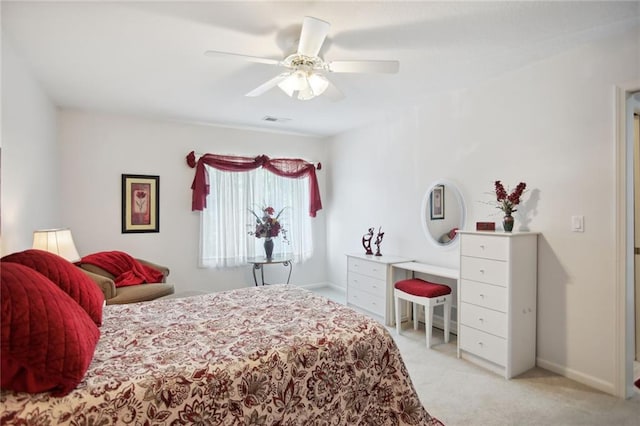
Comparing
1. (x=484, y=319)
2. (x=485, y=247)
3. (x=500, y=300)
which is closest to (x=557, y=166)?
(x=485, y=247)

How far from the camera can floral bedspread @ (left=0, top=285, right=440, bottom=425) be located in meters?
1.21

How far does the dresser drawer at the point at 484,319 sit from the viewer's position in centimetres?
271

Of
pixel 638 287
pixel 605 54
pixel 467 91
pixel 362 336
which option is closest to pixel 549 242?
pixel 638 287

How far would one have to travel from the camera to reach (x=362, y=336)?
1.79 meters

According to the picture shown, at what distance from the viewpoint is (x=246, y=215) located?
506 cm

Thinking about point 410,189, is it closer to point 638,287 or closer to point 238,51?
point 638,287

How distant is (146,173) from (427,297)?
12.1 feet

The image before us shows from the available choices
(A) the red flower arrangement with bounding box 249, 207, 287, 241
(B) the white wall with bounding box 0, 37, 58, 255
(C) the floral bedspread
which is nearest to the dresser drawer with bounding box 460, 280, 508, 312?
(C) the floral bedspread

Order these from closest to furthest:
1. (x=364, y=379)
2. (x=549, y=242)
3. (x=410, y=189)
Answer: (x=364, y=379) → (x=549, y=242) → (x=410, y=189)

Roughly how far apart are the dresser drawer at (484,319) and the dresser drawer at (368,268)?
41.5 inches

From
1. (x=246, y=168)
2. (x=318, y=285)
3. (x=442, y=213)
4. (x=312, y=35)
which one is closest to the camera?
(x=312, y=35)

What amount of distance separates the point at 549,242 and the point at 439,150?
1472mm

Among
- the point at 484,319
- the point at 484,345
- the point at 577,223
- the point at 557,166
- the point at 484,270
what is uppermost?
the point at 557,166

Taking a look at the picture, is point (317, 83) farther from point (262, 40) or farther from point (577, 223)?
point (577, 223)
